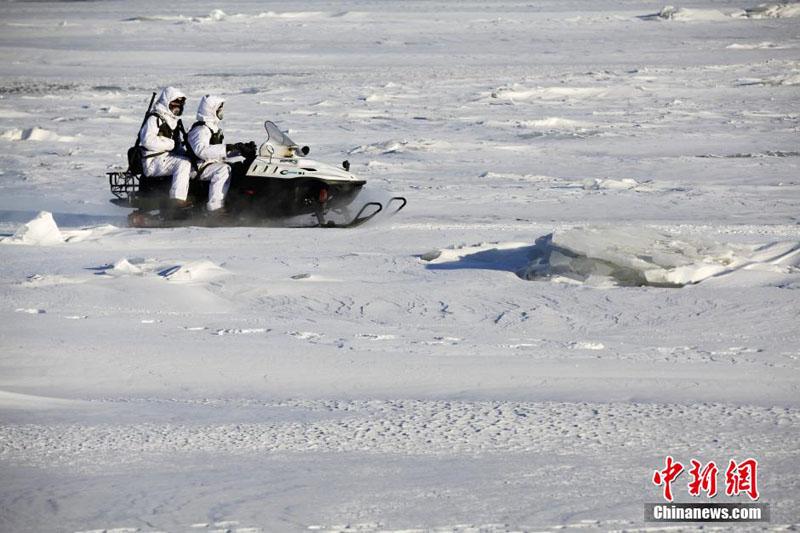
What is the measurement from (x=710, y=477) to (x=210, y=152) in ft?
21.1

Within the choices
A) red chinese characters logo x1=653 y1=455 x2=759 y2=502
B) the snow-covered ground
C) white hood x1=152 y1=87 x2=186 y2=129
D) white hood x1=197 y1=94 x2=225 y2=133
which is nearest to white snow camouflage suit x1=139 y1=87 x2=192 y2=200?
white hood x1=152 y1=87 x2=186 y2=129

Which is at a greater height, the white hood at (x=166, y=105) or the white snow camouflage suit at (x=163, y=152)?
the white hood at (x=166, y=105)

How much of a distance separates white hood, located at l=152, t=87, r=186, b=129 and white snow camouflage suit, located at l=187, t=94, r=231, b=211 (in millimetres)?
229

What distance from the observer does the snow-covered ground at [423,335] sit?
3678 mm

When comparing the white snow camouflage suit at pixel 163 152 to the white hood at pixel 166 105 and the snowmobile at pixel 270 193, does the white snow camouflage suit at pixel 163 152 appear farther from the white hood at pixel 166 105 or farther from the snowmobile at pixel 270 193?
the snowmobile at pixel 270 193

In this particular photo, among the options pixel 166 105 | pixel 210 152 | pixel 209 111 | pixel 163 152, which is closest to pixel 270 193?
pixel 210 152

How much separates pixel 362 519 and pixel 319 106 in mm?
15442

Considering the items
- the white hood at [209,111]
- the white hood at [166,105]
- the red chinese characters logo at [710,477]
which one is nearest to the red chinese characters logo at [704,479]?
the red chinese characters logo at [710,477]

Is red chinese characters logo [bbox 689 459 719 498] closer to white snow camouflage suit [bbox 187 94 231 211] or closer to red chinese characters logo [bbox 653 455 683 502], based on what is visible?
red chinese characters logo [bbox 653 455 683 502]

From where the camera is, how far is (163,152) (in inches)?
371

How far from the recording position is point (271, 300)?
6.92 meters

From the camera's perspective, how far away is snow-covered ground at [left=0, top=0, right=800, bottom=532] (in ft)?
12.1

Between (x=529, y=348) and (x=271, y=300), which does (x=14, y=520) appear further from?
(x=271, y=300)

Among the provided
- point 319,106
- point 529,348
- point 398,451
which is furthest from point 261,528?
point 319,106
